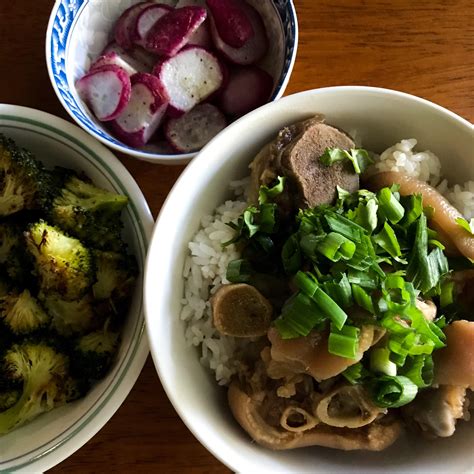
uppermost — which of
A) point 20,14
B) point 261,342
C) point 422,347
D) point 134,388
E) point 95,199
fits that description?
point 20,14

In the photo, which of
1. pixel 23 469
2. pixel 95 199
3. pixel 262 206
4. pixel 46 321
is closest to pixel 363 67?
pixel 262 206

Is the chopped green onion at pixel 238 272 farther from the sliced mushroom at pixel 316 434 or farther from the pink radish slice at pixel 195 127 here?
the pink radish slice at pixel 195 127

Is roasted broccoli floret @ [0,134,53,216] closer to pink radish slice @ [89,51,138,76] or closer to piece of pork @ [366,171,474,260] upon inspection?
pink radish slice @ [89,51,138,76]

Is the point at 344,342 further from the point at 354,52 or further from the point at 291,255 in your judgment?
the point at 354,52

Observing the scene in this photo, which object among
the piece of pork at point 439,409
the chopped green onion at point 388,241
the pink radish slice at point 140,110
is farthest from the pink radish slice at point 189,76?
the piece of pork at point 439,409

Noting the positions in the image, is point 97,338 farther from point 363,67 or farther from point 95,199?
point 363,67

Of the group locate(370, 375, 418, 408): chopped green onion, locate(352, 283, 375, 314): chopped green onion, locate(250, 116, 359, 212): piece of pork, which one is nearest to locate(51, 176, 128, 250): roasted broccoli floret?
locate(250, 116, 359, 212): piece of pork
